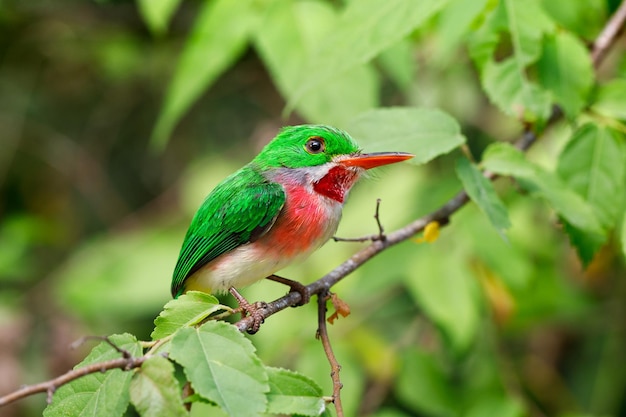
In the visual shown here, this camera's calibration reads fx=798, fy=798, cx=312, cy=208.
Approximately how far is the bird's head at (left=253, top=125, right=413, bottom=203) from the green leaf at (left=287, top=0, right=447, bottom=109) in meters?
0.10

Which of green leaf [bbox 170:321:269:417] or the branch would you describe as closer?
green leaf [bbox 170:321:269:417]

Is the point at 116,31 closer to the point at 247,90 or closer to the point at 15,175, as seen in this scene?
the point at 247,90

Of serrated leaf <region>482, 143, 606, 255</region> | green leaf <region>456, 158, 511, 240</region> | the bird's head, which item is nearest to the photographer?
green leaf <region>456, 158, 511, 240</region>

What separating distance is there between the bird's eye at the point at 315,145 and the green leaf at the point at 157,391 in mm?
903

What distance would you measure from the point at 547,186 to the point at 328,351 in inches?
30.8

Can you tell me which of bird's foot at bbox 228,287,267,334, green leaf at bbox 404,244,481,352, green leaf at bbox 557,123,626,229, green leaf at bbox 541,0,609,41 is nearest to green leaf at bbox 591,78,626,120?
green leaf at bbox 557,123,626,229

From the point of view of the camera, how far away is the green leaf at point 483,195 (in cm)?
188

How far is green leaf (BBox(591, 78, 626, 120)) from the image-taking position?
2.20 meters

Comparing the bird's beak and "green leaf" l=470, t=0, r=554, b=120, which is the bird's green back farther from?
"green leaf" l=470, t=0, r=554, b=120

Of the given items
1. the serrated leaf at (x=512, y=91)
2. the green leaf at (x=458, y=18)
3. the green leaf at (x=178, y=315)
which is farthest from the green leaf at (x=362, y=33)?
the green leaf at (x=178, y=315)

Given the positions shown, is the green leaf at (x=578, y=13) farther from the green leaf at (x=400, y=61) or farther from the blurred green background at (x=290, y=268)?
the green leaf at (x=400, y=61)

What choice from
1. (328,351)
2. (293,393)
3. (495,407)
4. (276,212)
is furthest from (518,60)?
(495,407)

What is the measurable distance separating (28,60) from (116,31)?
2.52ft

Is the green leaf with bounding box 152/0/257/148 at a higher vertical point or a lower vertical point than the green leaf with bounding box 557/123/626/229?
higher
